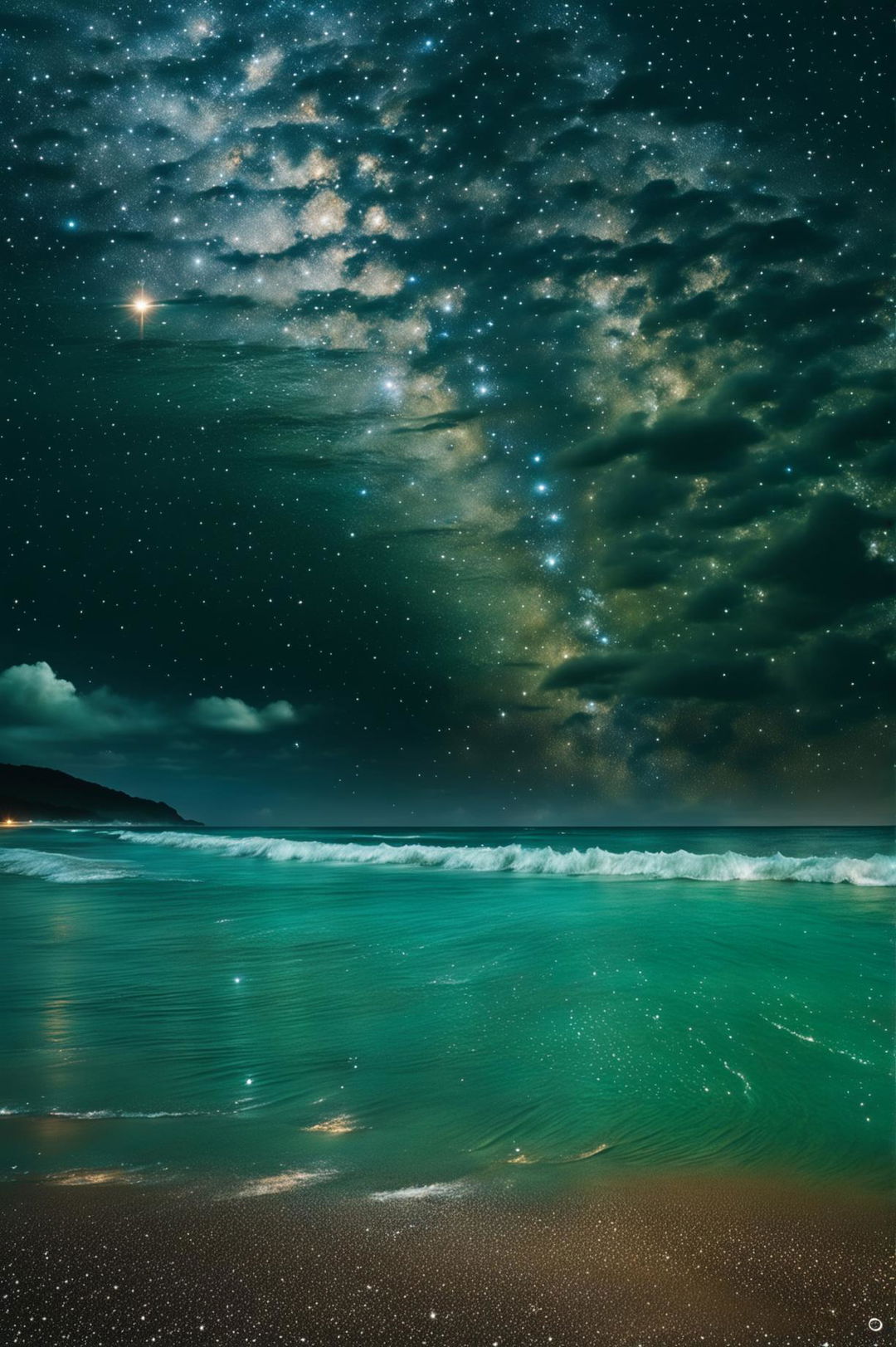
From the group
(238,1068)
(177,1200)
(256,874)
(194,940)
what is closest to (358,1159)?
(177,1200)

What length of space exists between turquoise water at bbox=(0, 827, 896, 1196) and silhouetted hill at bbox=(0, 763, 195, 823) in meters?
140

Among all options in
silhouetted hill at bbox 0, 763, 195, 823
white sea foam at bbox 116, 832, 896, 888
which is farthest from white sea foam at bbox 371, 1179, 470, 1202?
silhouetted hill at bbox 0, 763, 195, 823

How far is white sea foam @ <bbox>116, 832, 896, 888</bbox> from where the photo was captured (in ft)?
66.3

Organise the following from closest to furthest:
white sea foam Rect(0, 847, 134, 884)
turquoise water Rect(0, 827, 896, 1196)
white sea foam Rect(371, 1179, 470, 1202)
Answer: white sea foam Rect(371, 1179, 470, 1202), turquoise water Rect(0, 827, 896, 1196), white sea foam Rect(0, 847, 134, 884)

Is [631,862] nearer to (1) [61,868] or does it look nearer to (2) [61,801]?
(1) [61,868]

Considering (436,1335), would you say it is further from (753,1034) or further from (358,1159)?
(753,1034)

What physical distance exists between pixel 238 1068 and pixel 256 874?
20.5 m

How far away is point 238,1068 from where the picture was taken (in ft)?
16.3

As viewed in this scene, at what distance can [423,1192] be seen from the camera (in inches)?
125

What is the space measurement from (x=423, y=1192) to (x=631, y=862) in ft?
74.2

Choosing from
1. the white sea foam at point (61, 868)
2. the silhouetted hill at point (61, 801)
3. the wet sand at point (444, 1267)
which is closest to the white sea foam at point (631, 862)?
the white sea foam at point (61, 868)

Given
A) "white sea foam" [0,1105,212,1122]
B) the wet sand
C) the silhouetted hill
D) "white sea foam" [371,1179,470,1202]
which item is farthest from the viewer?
the silhouetted hill

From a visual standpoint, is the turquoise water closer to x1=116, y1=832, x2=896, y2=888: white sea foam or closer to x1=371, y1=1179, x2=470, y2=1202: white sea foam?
x1=371, y1=1179, x2=470, y2=1202: white sea foam

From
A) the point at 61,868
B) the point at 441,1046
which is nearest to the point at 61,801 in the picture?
the point at 61,868
